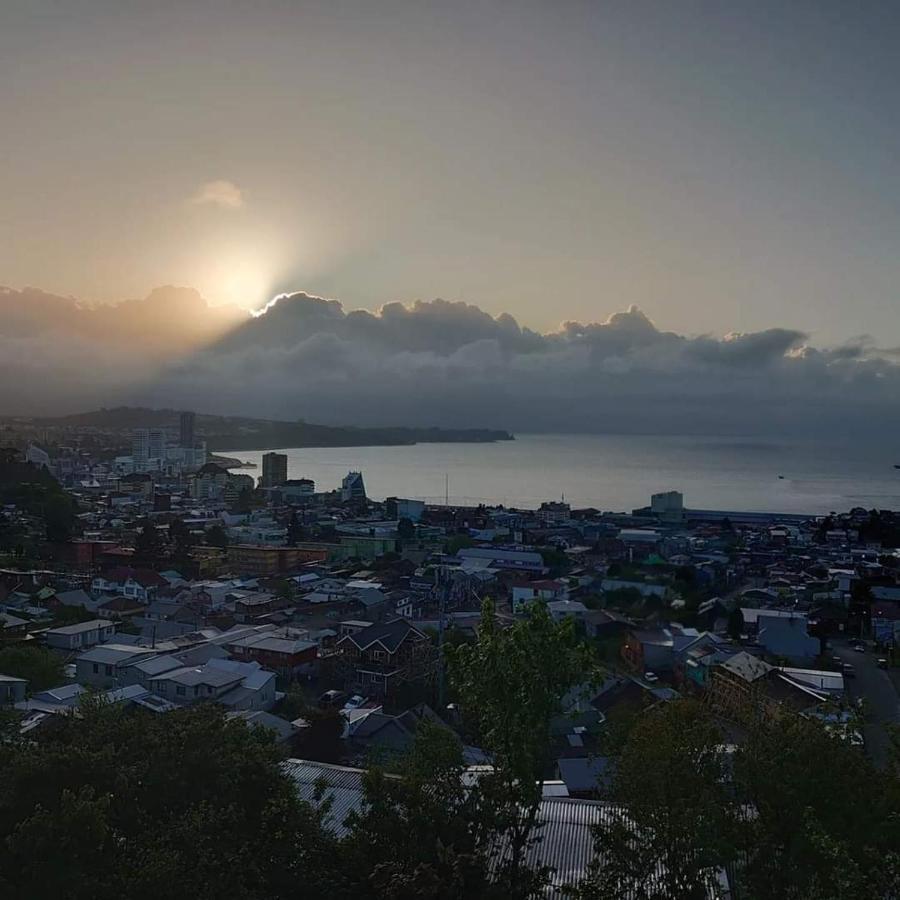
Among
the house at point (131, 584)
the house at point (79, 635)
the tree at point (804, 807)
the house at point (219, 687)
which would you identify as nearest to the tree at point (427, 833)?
the tree at point (804, 807)

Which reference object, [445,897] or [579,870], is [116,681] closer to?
[579,870]

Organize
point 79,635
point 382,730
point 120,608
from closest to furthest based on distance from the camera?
point 382,730 < point 79,635 < point 120,608

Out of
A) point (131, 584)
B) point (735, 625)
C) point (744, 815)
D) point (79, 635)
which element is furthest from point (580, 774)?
point (131, 584)

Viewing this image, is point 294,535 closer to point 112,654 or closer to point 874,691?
point 112,654

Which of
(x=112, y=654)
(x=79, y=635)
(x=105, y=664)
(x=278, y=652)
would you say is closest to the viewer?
(x=105, y=664)

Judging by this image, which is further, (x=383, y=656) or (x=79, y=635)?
(x=79, y=635)

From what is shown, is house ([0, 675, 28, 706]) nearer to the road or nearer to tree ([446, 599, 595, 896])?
tree ([446, 599, 595, 896])

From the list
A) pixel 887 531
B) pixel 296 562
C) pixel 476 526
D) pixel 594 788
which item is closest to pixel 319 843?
pixel 594 788
